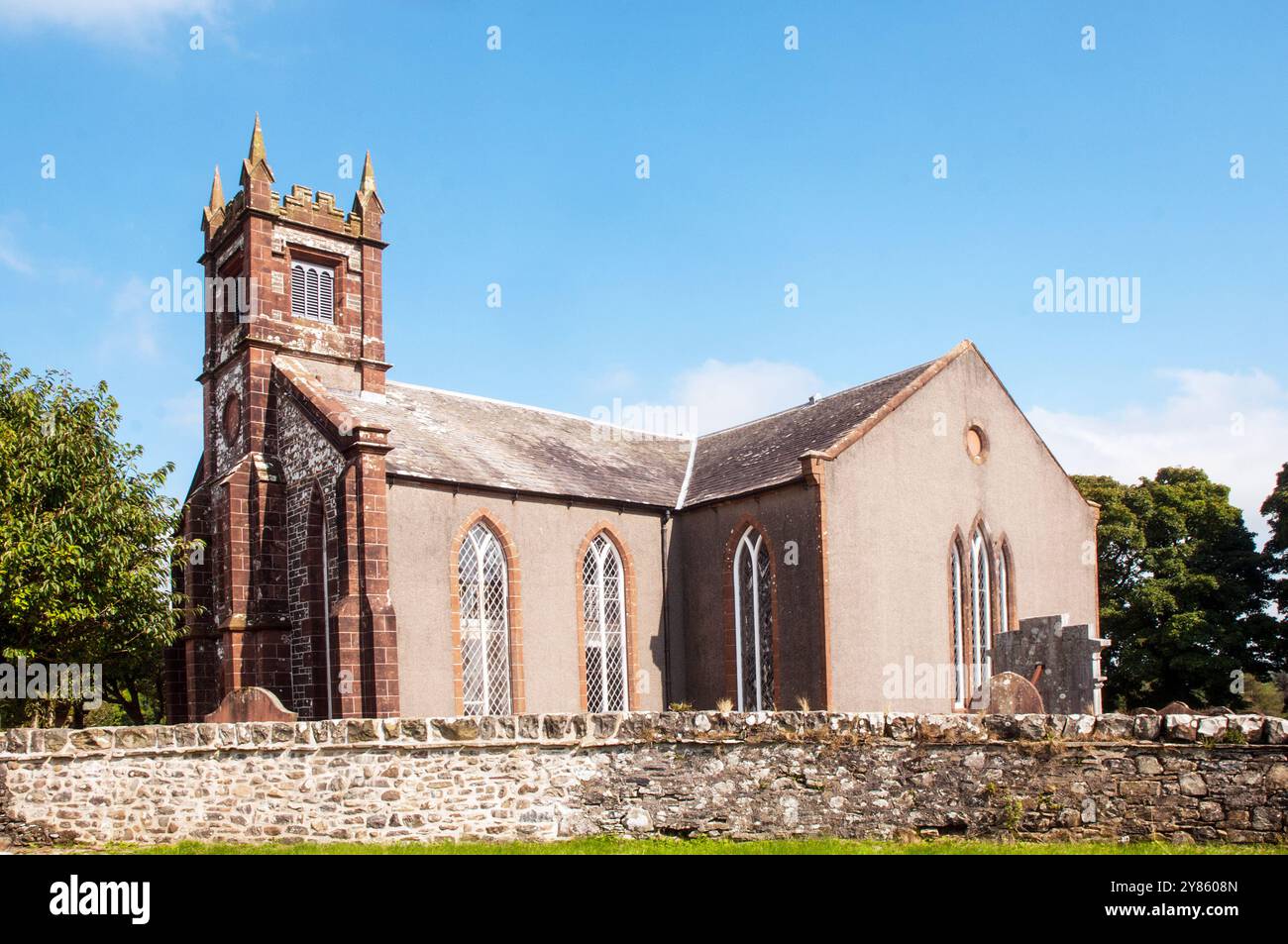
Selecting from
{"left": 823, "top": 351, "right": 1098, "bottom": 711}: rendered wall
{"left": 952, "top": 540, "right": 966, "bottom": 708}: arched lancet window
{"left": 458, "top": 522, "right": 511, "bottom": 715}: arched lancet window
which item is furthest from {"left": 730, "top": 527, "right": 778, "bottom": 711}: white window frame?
{"left": 458, "top": 522, "right": 511, "bottom": 715}: arched lancet window

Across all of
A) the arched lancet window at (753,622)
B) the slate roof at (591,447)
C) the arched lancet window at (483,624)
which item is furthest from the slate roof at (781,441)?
the arched lancet window at (483,624)

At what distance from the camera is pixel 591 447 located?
31.5 meters

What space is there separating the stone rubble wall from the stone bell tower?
11.1 m

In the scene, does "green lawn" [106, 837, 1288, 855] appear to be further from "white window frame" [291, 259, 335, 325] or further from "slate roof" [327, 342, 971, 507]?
"white window frame" [291, 259, 335, 325]

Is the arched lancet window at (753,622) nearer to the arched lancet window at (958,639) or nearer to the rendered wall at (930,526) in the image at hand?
the rendered wall at (930,526)

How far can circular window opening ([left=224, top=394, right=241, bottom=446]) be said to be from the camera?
28016 millimetres

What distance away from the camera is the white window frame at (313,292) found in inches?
1116

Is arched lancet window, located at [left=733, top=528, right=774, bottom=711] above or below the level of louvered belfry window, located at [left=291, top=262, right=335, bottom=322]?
below

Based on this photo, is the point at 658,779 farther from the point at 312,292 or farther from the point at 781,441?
the point at 312,292

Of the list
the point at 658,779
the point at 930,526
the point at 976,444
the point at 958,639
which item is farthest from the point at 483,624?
the point at 976,444

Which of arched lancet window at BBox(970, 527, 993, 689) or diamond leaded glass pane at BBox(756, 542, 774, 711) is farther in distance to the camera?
arched lancet window at BBox(970, 527, 993, 689)

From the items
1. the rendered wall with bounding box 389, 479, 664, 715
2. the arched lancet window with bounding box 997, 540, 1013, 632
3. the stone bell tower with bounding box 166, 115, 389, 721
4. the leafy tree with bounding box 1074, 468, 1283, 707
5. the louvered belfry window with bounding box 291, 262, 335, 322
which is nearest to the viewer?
the rendered wall with bounding box 389, 479, 664, 715

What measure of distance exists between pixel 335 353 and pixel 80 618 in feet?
28.8
